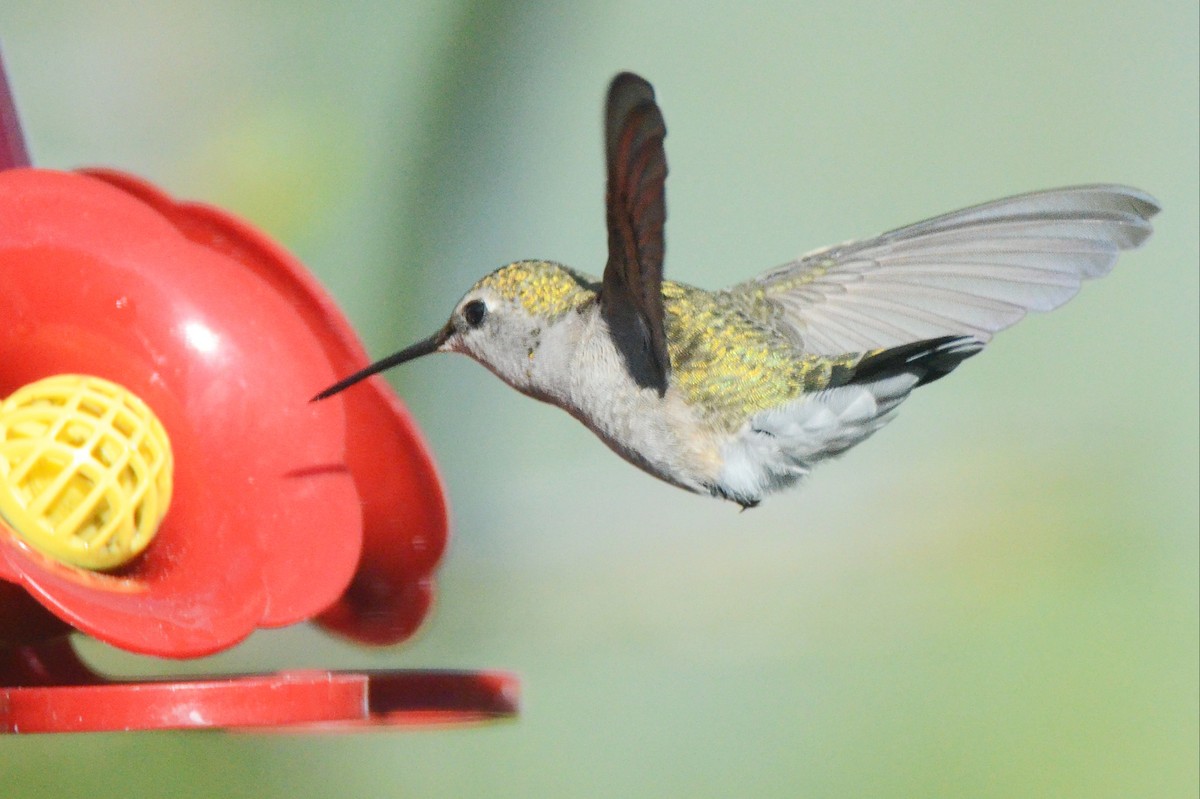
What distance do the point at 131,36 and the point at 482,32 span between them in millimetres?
938

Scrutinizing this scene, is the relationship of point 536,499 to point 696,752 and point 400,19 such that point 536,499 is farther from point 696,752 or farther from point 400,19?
point 400,19

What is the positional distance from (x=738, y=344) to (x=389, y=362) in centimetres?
44

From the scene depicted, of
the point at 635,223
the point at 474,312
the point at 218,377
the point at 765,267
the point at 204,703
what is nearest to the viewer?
the point at 204,703

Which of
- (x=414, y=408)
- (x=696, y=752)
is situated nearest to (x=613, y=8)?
(x=414, y=408)

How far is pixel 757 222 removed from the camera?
Answer: 2.81 metres

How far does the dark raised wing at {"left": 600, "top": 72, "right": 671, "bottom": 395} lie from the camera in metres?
0.77

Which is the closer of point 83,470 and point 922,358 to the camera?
point 83,470

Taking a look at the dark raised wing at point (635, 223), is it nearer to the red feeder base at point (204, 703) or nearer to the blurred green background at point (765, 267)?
the red feeder base at point (204, 703)

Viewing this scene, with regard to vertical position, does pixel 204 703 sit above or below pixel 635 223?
below

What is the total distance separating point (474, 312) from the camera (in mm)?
1153

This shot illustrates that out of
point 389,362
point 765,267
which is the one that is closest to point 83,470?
point 389,362

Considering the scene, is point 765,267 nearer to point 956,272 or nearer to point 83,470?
point 956,272

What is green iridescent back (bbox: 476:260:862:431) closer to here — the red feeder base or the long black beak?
the long black beak

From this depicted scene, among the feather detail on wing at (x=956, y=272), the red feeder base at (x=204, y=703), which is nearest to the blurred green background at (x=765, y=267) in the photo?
the feather detail on wing at (x=956, y=272)
